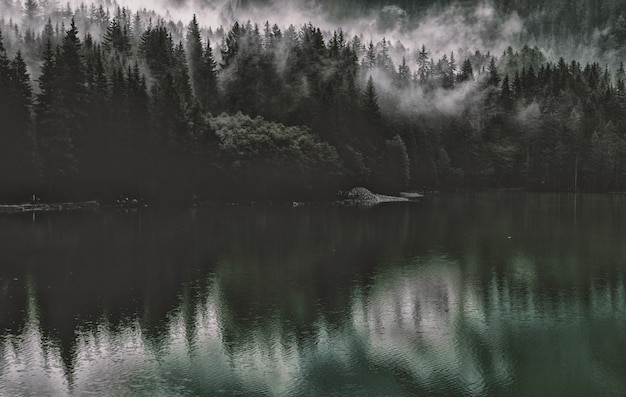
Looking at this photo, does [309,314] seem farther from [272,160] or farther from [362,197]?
[362,197]

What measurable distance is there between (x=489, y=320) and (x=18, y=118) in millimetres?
102216

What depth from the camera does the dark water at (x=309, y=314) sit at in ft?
86.8

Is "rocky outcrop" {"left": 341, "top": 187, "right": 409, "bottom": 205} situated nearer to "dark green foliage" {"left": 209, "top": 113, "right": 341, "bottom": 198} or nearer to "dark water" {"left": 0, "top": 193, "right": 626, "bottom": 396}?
"dark green foliage" {"left": 209, "top": 113, "right": 341, "bottom": 198}

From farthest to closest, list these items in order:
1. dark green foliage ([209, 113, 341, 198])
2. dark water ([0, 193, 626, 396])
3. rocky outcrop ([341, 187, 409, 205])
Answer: rocky outcrop ([341, 187, 409, 205]) < dark green foliage ([209, 113, 341, 198]) < dark water ([0, 193, 626, 396])

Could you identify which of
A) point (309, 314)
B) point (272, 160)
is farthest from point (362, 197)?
point (309, 314)

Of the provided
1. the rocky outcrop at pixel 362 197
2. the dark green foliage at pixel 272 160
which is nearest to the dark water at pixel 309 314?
the dark green foliage at pixel 272 160

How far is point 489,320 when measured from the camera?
36750 millimetres

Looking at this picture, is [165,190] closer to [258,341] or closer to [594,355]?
[258,341]

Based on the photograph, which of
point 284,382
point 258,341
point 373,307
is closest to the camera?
point 284,382

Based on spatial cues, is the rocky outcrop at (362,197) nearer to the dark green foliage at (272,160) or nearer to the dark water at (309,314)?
the dark green foliage at (272,160)

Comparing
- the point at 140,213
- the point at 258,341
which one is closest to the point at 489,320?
the point at 258,341

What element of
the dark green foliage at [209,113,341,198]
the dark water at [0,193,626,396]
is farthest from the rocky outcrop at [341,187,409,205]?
the dark water at [0,193,626,396]

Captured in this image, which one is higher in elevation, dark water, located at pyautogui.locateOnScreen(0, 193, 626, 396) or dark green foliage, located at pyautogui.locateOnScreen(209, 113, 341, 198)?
dark green foliage, located at pyautogui.locateOnScreen(209, 113, 341, 198)

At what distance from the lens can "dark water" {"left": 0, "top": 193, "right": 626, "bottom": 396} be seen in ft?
86.8
